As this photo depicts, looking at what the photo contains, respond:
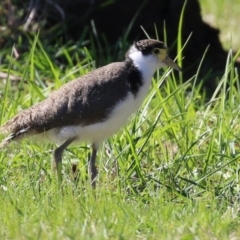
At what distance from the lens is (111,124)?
5668 mm

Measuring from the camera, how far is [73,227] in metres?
4.69

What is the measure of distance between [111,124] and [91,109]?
163 mm

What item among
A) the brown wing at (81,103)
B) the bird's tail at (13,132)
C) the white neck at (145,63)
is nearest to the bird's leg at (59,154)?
the brown wing at (81,103)

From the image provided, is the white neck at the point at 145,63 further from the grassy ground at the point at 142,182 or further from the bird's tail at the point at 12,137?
the bird's tail at the point at 12,137

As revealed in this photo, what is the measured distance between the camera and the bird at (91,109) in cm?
567

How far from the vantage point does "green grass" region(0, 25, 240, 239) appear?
15.7 ft

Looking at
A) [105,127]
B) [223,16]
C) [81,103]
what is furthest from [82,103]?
[223,16]

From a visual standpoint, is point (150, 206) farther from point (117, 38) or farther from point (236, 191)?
point (117, 38)

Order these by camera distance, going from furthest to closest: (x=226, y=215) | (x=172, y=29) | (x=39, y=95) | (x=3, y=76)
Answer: (x=172, y=29)
(x=3, y=76)
(x=39, y=95)
(x=226, y=215)

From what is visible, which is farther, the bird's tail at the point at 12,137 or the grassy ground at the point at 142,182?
the bird's tail at the point at 12,137

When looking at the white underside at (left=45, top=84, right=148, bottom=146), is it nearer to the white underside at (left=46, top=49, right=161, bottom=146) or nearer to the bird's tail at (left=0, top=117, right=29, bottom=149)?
the white underside at (left=46, top=49, right=161, bottom=146)

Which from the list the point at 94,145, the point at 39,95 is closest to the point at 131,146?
the point at 94,145

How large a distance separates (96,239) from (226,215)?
0.95m

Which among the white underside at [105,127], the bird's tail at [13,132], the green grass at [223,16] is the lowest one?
the green grass at [223,16]
